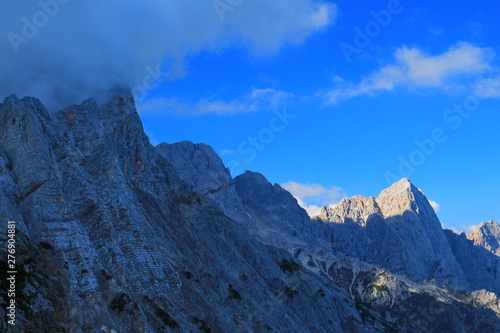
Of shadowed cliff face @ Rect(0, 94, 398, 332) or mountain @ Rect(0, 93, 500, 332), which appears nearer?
mountain @ Rect(0, 93, 500, 332)

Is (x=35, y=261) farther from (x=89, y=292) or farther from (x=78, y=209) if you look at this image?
(x=78, y=209)

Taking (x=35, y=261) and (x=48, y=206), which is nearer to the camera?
(x=35, y=261)

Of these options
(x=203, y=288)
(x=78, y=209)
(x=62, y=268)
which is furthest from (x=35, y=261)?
(x=203, y=288)

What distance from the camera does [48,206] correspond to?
267 ft

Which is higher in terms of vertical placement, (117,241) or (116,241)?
(117,241)

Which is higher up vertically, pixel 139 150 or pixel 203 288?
pixel 139 150

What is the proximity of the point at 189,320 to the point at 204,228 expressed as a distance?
37.2 metres

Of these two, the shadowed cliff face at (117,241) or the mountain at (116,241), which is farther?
the shadowed cliff face at (117,241)

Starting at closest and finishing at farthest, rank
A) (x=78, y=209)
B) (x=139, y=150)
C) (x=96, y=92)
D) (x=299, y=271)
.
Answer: (x=78, y=209) < (x=139, y=150) < (x=96, y=92) < (x=299, y=271)

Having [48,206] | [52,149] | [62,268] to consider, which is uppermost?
[52,149]

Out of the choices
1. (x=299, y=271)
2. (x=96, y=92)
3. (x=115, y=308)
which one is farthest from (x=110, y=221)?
(x=299, y=271)

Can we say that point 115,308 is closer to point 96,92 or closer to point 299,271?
point 96,92

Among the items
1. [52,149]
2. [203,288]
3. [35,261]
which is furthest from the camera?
[203,288]

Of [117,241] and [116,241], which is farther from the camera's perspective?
[117,241]
